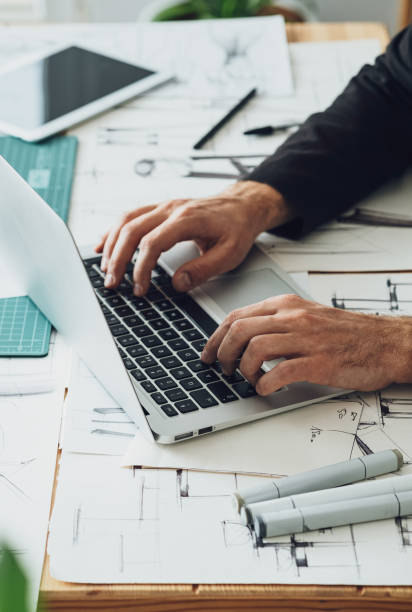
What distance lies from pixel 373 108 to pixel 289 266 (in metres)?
0.32

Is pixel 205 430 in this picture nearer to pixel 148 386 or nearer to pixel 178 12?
pixel 148 386

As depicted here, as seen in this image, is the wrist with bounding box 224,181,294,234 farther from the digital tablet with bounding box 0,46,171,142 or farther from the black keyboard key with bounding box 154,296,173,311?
the digital tablet with bounding box 0,46,171,142

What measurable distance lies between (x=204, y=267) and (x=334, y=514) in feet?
1.21

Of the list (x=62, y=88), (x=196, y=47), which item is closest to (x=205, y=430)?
(x=62, y=88)

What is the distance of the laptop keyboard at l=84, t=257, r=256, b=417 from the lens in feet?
2.43

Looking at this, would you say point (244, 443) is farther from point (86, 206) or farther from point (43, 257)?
point (86, 206)

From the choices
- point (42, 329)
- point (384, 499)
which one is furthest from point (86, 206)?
point (384, 499)

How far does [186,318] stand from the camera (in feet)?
2.80

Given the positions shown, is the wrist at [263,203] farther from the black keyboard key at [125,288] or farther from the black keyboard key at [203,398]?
the black keyboard key at [203,398]

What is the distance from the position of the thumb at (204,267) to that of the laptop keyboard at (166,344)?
18 mm

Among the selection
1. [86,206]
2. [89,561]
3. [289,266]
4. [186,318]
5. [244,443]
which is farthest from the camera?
[86,206]

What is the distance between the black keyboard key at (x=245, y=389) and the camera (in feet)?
2.45

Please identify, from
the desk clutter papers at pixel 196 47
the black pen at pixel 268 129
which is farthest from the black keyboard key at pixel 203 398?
the desk clutter papers at pixel 196 47

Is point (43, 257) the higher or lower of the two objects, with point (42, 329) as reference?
higher
